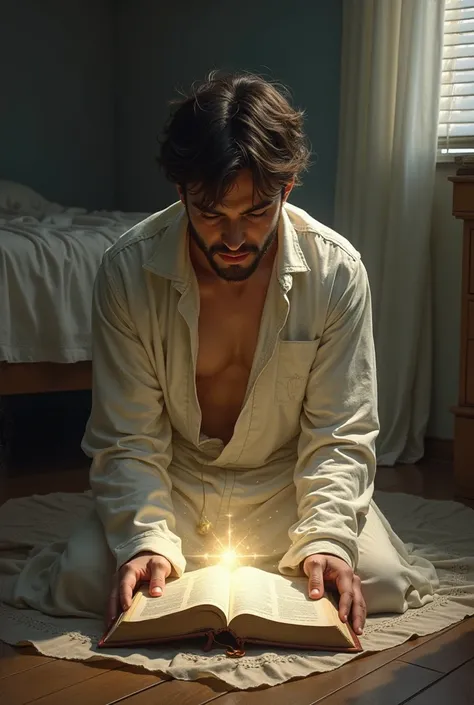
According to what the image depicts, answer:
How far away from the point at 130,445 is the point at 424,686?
64 cm

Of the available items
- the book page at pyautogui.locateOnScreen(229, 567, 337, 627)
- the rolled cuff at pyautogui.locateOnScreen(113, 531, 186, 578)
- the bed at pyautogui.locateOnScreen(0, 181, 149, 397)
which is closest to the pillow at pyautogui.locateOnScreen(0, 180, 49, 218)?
the bed at pyautogui.locateOnScreen(0, 181, 149, 397)

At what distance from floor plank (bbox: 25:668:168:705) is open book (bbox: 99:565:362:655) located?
7 cm

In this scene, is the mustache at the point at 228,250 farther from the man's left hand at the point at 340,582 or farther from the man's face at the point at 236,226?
the man's left hand at the point at 340,582

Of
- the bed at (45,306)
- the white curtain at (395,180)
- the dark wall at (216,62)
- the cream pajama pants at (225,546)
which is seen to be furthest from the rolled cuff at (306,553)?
the dark wall at (216,62)

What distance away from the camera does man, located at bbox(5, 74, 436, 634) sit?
5.63 feet

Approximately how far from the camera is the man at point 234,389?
1.71 metres

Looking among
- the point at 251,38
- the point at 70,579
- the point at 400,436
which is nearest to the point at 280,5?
the point at 251,38

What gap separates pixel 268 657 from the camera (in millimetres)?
1578

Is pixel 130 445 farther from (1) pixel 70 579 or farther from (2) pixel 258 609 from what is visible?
(2) pixel 258 609

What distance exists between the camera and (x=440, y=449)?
11.1 ft

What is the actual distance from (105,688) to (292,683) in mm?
264

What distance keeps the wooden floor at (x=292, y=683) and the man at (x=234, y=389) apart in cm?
12

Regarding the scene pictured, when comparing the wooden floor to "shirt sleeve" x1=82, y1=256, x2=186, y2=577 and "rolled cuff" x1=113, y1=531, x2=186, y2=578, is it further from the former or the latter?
"shirt sleeve" x1=82, y1=256, x2=186, y2=577

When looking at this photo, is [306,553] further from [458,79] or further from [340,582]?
[458,79]
